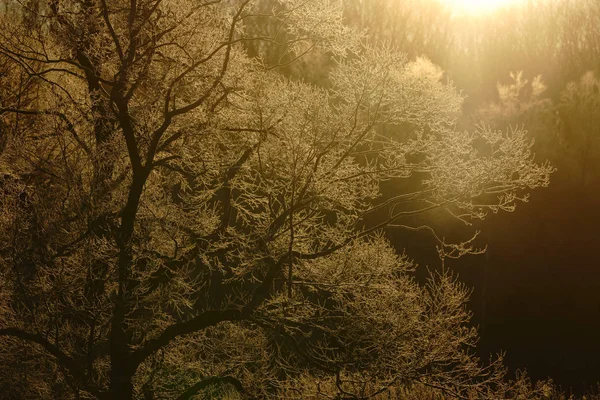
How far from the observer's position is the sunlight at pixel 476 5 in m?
39.4

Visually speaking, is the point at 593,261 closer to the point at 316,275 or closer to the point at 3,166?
the point at 316,275

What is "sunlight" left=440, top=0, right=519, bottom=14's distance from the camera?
39.4 meters

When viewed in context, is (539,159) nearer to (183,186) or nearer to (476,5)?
(476,5)

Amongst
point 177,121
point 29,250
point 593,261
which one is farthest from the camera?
point 593,261

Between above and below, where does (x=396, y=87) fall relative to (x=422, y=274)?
above

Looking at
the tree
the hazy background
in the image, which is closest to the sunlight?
the hazy background

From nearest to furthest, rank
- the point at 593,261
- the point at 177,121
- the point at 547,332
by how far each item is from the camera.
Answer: the point at 177,121
the point at 547,332
the point at 593,261

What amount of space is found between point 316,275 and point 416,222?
48.9ft

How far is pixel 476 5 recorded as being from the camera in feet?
132

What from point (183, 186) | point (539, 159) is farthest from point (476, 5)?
point (183, 186)

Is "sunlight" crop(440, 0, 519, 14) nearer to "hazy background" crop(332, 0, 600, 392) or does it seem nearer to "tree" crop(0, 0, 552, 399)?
"hazy background" crop(332, 0, 600, 392)

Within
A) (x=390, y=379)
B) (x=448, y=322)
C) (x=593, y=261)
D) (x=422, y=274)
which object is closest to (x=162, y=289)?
(x=390, y=379)

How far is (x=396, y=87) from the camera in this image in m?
10.9

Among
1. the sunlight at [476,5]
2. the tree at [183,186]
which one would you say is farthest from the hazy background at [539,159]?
the tree at [183,186]
